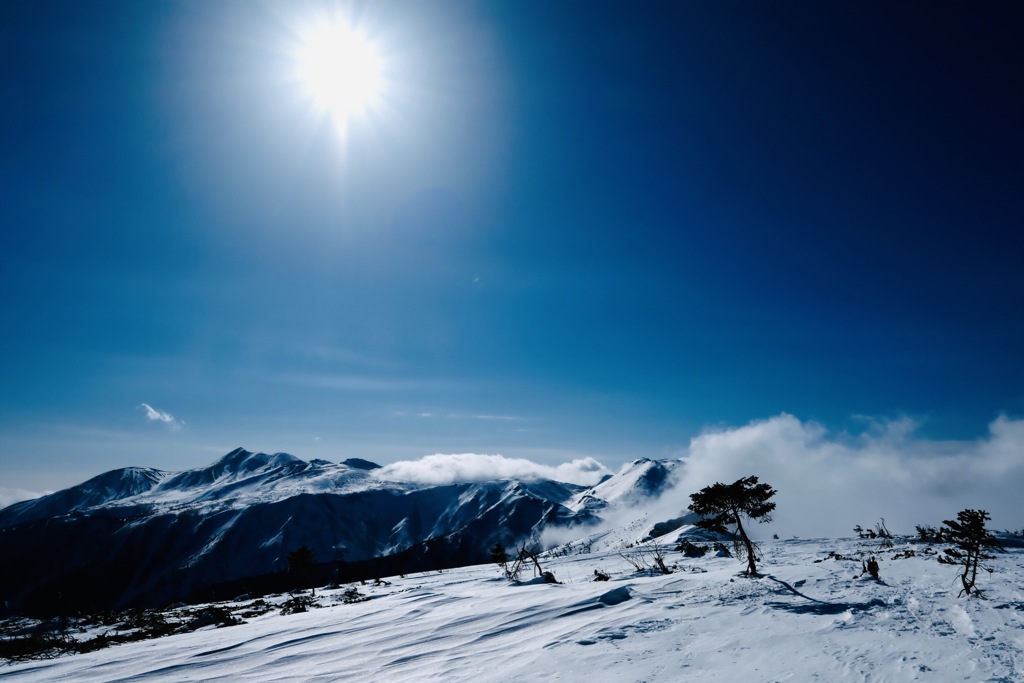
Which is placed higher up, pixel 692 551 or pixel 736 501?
pixel 736 501

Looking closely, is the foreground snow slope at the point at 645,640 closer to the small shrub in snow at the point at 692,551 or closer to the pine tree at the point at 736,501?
the pine tree at the point at 736,501

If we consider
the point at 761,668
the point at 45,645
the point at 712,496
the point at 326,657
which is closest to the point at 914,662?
the point at 761,668

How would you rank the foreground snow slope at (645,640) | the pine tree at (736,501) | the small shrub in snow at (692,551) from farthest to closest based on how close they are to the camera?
the small shrub in snow at (692,551) < the pine tree at (736,501) < the foreground snow slope at (645,640)

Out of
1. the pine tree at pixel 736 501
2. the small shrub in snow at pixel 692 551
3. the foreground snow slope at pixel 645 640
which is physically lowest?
the small shrub in snow at pixel 692 551

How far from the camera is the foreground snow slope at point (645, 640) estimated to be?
8.46 meters

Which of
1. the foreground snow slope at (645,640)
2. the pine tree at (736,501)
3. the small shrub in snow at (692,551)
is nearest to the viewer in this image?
the foreground snow slope at (645,640)

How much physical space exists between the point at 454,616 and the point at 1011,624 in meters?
14.2

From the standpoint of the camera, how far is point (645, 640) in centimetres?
1033

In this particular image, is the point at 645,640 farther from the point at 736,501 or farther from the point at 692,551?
the point at 692,551

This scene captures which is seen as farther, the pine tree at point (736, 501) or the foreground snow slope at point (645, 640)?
the pine tree at point (736, 501)

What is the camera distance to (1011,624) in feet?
35.0

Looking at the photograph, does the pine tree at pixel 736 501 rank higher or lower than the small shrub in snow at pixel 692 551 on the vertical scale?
higher

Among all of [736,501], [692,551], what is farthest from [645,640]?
[692,551]

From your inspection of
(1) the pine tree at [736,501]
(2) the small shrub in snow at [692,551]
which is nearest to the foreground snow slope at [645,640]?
(1) the pine tree at [736,501]
